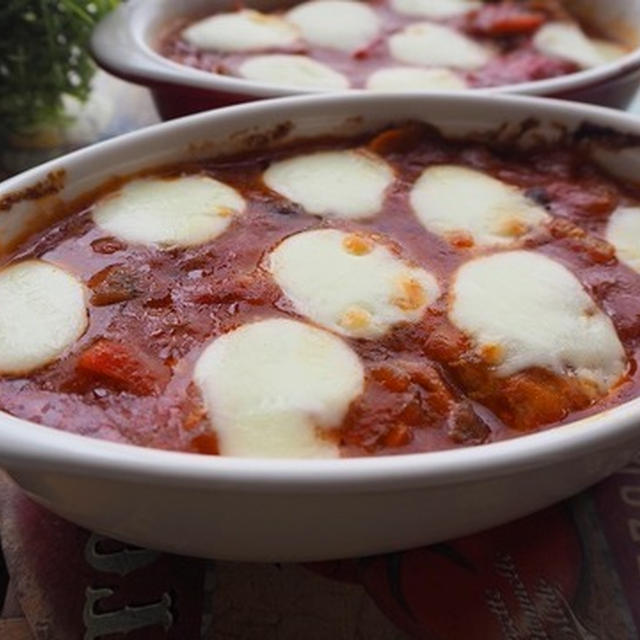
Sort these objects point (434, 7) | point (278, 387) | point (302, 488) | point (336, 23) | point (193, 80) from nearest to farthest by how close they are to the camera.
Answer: point (302, 488), point (278, 387), point (193, 80), point (336, 23), point (434, 7)

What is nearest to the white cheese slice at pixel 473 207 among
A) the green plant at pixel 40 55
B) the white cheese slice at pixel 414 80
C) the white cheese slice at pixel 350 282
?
the white cheese slice at pixel 350 282

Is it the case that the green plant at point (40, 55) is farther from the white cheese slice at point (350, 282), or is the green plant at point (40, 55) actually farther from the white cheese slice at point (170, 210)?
the white cheese slice at point (350, 282)

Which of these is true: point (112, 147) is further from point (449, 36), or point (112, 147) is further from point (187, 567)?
point (449, 36)

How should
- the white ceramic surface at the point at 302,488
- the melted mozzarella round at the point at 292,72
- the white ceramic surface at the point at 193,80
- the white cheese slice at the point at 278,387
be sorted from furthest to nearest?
the melted mozzarella round at the point at 292,72 < the white ceramic surface at the point at 193,80 < the white cheese slice at the point at 278,387 < the white ceramic surface at the point at 302,488

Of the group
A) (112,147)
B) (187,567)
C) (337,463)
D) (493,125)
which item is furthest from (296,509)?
(493,125)

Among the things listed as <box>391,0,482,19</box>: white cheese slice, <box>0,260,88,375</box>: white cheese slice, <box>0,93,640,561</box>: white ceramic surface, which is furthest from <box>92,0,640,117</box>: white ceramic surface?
<box>0,93,640,561</box>: white ceramic surface

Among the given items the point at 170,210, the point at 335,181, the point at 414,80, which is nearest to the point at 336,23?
the point at 414,80

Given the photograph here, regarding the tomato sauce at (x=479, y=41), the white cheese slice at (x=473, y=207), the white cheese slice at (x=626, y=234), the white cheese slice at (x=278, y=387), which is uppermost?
the white cheese slice at (x=278, y=387)

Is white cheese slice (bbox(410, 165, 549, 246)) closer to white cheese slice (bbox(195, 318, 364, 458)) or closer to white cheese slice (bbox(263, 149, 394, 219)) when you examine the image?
white cheese slice (bbox(263, 149, 394, 219))

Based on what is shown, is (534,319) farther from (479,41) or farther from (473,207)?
(479,41)
